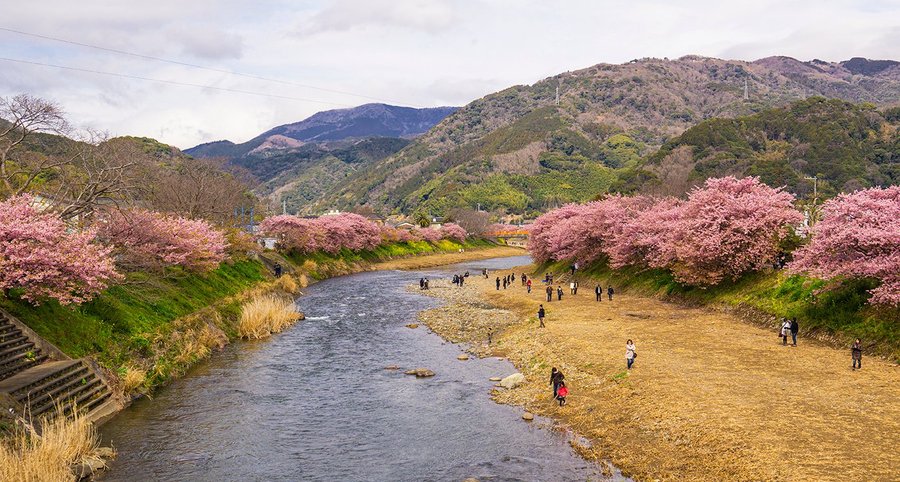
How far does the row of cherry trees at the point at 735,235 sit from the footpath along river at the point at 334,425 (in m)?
19.6

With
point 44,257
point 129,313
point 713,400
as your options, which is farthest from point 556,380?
point 129,313

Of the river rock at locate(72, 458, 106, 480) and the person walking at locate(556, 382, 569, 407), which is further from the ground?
Answer: the person walking at locate(556, 382, 569, 407)

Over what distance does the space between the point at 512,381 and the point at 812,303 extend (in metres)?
21.0

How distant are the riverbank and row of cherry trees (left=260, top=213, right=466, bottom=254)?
59221 mm

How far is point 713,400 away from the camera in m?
23.5

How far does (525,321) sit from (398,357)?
14248mm

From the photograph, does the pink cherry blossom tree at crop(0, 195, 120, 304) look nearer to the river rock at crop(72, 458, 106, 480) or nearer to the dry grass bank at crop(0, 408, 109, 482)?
the dry grass bank at crop(0, 408, 109, 482)

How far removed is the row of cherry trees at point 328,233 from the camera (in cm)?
9612

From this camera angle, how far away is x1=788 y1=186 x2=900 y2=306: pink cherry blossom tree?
2966cm

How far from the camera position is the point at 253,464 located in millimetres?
20250

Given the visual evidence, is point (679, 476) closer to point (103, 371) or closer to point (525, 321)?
point (103, 371)

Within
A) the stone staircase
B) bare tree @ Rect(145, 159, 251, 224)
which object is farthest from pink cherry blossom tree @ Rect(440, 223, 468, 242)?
the stone staircase

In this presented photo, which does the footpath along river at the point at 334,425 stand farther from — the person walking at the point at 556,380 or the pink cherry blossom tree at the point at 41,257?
the pink cherry blossom tree at the point at 41,257

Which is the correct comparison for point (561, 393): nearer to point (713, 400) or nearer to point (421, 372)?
point (713, 400)
